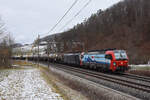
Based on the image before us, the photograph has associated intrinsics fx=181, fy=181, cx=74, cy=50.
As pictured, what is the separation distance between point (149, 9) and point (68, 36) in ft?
120

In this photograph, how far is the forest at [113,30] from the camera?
62406mm

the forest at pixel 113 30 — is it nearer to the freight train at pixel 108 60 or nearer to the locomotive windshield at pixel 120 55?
the freight train at pixel 108 60

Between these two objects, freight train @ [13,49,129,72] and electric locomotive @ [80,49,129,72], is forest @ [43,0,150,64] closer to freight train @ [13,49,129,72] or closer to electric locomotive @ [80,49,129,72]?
freight train @ [13,49,129,72]

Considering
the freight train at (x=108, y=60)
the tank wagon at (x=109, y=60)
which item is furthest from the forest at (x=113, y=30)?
the tank wagon at (x=109, y=60)

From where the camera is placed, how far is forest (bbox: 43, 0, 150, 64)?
2457 inches

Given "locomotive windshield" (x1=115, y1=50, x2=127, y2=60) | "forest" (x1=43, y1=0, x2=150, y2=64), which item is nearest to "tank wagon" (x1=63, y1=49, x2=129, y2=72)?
"locomotive windshield" (x1=115, y1=50, x2=127, y2=60)

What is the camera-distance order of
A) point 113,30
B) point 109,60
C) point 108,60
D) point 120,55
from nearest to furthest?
point 120,55
point 109,60
point 108,60
point 113,30

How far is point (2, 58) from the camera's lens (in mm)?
38875

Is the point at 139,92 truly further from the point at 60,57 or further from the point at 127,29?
the point at 127,29

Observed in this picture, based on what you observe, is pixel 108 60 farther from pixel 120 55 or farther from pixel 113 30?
pixel 113 30

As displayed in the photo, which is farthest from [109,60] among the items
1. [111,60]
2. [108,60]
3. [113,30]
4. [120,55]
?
[113,30]

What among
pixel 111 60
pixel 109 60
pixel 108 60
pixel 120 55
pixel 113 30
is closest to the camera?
pixel 111 60

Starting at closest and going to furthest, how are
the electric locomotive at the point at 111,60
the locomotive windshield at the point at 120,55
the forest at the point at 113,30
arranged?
the electric locomotive at the point at 111,60 → the locomotive windshield at the point at 120,55 → the forest at the point at 113,30

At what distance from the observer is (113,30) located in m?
81.9
